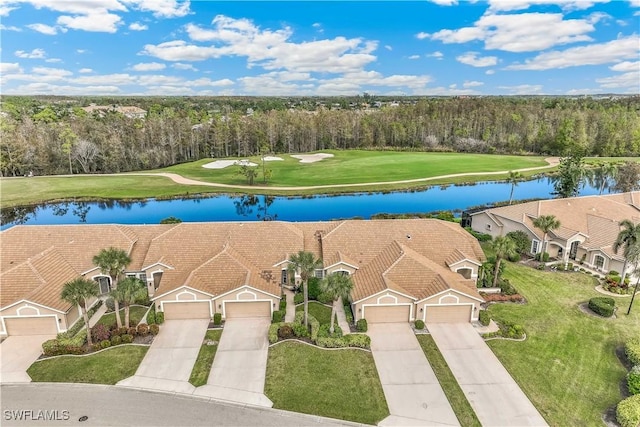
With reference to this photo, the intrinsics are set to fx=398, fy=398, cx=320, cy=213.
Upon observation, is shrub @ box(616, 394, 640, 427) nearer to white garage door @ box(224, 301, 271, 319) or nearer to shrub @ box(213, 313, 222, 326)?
white garage door @ box(224, 301, 271, 319)

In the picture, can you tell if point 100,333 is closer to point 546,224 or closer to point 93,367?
point 93,367

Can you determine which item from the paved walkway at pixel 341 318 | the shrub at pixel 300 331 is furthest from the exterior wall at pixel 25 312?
the paved walkway at pixel 341 318

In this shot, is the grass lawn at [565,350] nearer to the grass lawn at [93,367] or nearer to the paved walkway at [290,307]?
the paved walkway at [290,307]

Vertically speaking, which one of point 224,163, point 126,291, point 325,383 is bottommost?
point 325,383

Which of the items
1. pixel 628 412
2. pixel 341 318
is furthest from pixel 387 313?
pixel 628 412

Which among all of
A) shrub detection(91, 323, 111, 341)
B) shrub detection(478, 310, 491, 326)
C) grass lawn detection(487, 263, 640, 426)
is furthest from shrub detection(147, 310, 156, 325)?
shrub detection(478, 310, 491, 326)
